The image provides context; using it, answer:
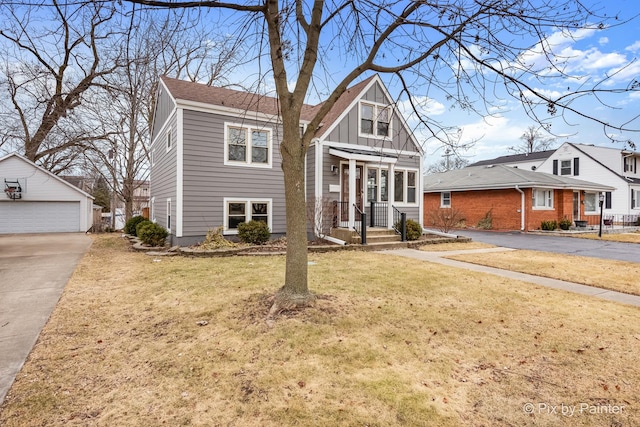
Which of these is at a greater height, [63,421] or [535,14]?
[535,14]

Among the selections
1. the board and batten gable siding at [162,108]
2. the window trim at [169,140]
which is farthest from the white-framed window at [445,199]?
the board and batten gable siding at [162,108]

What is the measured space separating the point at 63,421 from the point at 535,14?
6.03 metres

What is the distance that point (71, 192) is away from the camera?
20641mm

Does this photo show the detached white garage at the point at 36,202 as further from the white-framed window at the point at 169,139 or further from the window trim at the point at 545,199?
the window trim at the point at 545,199

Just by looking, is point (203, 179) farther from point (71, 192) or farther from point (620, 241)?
point (620, 241)

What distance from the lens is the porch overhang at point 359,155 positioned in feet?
38.9

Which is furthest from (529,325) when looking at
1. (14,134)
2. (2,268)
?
(14,134)

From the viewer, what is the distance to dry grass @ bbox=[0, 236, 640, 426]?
238 centimetres

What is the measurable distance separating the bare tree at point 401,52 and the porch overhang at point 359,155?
20.9ft

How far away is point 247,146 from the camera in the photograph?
11555 mm

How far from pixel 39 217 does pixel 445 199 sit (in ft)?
87.1

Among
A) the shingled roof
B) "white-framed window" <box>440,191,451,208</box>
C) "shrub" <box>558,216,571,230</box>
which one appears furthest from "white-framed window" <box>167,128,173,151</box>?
"shrub" <box>558,216,571,230</box>

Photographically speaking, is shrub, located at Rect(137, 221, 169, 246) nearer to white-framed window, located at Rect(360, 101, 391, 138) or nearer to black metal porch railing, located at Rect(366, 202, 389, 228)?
black metal porch railing, located at Rect(366, 202, 389, 228)

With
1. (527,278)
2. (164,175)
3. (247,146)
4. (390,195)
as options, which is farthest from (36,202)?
(527,278)
